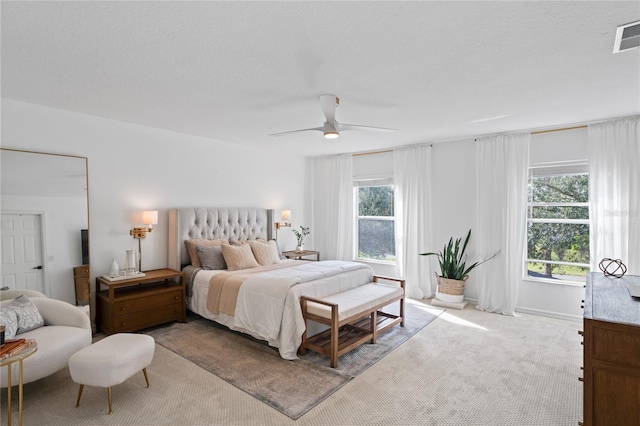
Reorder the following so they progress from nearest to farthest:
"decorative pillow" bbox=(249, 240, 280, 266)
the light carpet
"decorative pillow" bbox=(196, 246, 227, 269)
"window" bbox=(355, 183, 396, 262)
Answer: the light carpet, "decorative pillow" bbox=(196, 246, 227, 269), "decorative pillow" bbox=(249, 240, 280, 266), "window" bbox=(355, 183, 396, 262)

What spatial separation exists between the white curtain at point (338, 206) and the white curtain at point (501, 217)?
7.46 ft

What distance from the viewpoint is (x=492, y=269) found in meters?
4.73

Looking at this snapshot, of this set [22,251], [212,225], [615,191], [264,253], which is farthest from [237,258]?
[615,191]

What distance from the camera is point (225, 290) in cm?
384

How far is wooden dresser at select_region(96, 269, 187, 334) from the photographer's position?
3.65m

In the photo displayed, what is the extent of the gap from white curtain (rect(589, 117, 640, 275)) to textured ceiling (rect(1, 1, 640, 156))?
0.26 m

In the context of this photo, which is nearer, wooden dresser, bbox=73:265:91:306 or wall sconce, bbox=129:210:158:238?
wooden dresser, bbox=73:265:91:306

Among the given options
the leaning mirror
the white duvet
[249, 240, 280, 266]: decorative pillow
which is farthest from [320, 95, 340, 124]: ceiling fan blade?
the leaning mirror

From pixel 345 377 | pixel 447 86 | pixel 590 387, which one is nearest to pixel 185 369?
pixel 345 377

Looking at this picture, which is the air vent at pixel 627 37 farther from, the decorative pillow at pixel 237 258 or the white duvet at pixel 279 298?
the decorative pillow at pixel 237 258

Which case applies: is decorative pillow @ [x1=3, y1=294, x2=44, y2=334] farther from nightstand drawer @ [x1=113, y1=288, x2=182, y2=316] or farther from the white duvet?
the white duvet

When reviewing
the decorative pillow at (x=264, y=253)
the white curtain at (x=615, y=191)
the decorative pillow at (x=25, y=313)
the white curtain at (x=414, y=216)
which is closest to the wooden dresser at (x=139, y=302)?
the decorative pillow at (x=25, y=313)

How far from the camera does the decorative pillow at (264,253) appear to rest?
15.7 ft

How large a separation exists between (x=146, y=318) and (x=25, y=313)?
4.11ft
